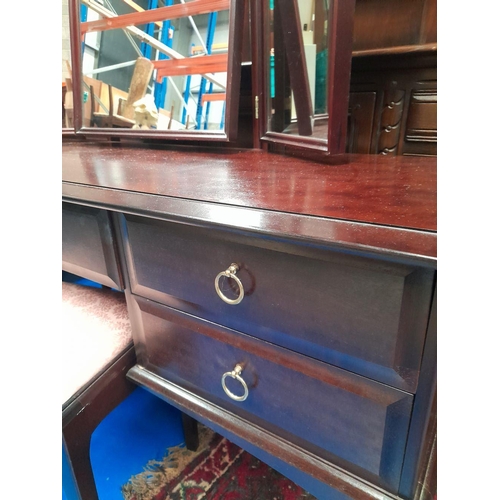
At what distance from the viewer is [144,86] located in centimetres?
78

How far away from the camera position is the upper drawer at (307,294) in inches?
11.8

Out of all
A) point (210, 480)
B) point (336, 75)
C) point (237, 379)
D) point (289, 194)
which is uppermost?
point (336, 75)

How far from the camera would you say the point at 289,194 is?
0.39 meters

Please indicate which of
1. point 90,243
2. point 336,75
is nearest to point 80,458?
point 90,243

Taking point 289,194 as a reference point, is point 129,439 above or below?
below

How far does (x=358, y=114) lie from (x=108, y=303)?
621 millimetres

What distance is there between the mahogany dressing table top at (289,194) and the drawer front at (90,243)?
0.05 meters

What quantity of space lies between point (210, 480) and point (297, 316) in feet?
2.21

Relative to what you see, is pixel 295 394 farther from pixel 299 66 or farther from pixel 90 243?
pixel 299 66

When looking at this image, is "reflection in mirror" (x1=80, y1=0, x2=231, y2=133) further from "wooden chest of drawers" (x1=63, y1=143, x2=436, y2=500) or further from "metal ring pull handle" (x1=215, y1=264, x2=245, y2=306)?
"metal ring pull handle" (x1=215, y1=264, x2=245, y2=306)

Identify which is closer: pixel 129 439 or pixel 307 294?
pixel 307 294

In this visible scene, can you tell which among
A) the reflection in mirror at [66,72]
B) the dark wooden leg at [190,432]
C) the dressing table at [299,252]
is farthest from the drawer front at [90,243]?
the reflection in mirror at [66,72]

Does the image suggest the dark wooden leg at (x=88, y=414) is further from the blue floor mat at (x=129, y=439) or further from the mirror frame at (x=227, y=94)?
the mirror frame at (x=227, y=94)
